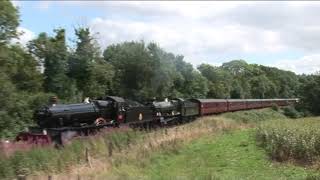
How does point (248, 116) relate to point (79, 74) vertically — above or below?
below

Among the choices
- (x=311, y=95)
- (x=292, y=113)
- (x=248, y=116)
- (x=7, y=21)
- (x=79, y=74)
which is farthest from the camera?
(x=311, y=95)

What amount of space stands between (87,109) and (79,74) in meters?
19.0

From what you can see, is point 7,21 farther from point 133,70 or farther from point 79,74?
point 133,70

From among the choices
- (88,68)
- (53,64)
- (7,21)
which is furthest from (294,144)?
(88,68)

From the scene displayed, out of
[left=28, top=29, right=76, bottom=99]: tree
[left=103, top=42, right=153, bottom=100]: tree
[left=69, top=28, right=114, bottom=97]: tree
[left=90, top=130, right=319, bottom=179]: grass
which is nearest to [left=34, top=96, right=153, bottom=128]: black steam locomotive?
[left=90, top=130, right=319, bottom=179]: grass

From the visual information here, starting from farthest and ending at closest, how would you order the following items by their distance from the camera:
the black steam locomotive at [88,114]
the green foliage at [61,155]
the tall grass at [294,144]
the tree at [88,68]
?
the tree at [88,68] → the black steam locomotive at [88,114] → the tall grass at [294,144] → the green foliage at [61,155]

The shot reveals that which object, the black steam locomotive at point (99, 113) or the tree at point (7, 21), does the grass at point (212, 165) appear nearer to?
the black steam locomotive at point (99, 113)

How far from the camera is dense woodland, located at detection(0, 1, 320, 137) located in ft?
114

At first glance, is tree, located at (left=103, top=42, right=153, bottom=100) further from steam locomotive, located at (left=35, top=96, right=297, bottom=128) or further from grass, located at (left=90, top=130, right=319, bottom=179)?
grass, located at (left=90, top=130, right=319, bottom=179)

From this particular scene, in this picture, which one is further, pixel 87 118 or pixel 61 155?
pixel 87 118

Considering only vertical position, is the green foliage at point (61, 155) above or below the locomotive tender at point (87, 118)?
below

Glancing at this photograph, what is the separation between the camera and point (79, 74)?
163 ft

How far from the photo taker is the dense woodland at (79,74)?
34.8m

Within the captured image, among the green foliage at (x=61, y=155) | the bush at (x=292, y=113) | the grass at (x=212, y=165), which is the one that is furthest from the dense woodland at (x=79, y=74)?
the grass at (x=212, y=165)
